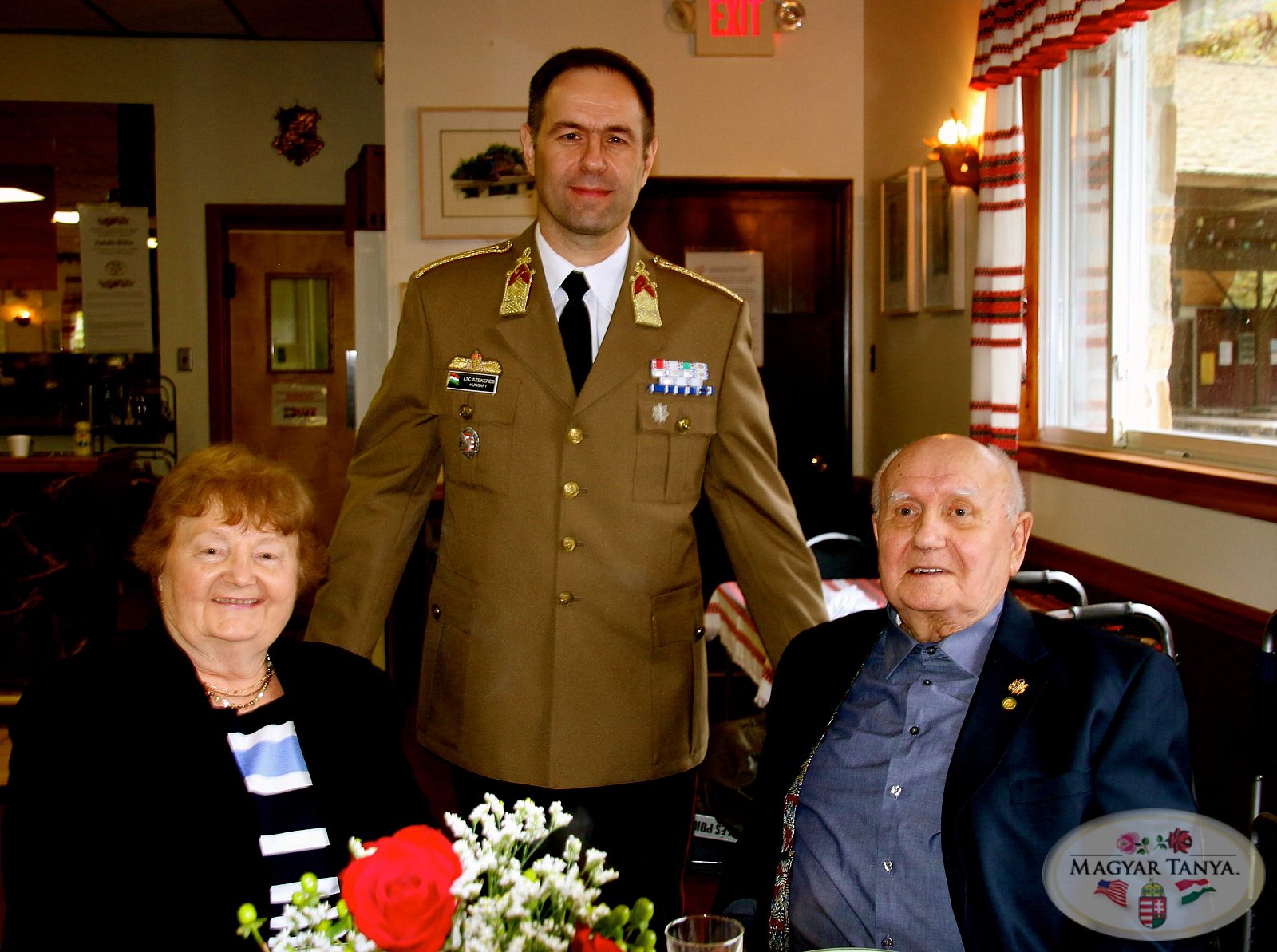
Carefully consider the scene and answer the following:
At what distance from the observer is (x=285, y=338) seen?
6715mm

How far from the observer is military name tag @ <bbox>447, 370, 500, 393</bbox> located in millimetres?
1754

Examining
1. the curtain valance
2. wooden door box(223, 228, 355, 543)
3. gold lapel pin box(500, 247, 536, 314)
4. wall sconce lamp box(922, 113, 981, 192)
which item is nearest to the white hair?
gold lapel pin box(500, 247, 536, 314)

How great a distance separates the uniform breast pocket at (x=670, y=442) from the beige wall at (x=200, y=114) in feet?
17.6

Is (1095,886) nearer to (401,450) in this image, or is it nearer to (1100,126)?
(401,450)

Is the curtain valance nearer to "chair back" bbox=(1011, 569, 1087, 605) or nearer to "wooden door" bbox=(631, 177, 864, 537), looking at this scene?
"chair back" bbox=(1011, 569, 1087, 605)

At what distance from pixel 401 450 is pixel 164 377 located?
17.5 feet

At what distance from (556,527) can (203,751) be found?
1.98ft

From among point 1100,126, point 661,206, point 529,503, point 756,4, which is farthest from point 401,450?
point 756,4

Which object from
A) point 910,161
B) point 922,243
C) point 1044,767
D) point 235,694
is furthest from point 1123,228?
point 235,694

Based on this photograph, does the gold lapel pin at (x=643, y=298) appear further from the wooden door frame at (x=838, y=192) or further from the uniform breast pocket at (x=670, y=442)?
the wooden door frame at (x=838, y=192)

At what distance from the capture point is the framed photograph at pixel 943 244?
366 cm

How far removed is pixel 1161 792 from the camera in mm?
1222

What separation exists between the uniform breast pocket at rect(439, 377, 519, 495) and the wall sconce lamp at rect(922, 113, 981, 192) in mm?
2246

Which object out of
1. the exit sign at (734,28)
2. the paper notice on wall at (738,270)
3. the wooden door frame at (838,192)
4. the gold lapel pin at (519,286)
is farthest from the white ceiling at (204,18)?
the gold lapel pin at (519,286)
